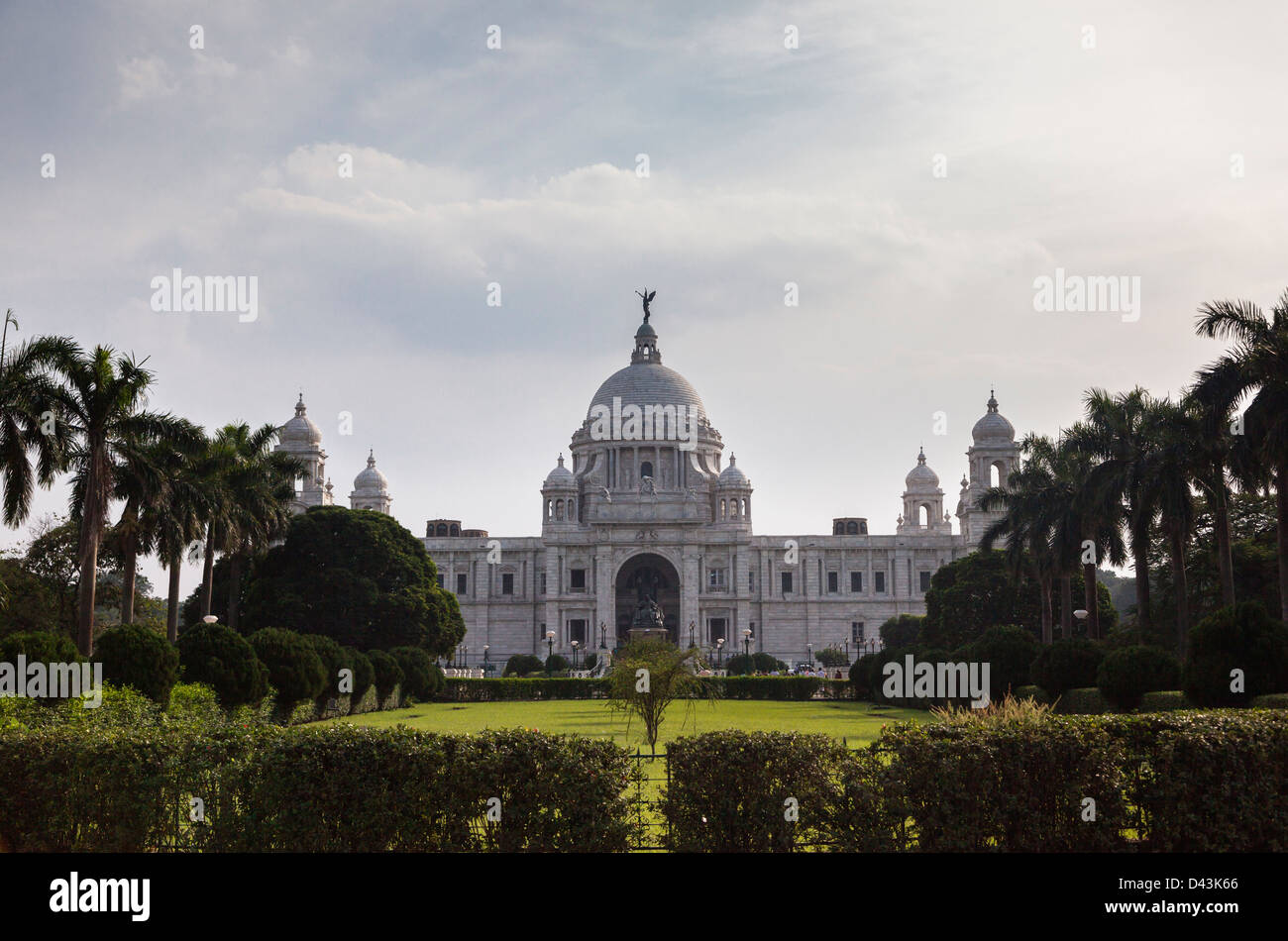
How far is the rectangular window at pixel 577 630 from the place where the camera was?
95.7 metres

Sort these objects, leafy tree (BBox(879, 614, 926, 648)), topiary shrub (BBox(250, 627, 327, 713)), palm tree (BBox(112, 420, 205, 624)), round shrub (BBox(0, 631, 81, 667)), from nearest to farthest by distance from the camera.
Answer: round shrub (BBox(0, 631, 81, 667)), palm tree (BBox(112, 420, 205, 624)), topiary shrub (BBox(250, 627, 327, 713)), leafy tree (BBox(879, 614, 926, 648))

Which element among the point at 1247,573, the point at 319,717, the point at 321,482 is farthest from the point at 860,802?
the point at 321,482

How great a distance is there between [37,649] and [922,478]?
91068 mm

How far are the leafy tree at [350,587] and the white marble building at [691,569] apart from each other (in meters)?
29.4

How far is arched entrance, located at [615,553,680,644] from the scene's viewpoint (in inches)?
3880

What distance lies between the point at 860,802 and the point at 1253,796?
4.57 metres

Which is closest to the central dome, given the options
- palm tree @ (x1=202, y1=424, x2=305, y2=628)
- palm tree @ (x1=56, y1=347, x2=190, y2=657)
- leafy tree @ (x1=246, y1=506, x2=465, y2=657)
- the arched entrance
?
the arched entrance

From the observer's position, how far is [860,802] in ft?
46.3

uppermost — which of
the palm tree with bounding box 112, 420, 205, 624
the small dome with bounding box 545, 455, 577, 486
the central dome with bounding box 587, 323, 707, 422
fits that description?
the central dome with bounding box 587, 323, 707, 422

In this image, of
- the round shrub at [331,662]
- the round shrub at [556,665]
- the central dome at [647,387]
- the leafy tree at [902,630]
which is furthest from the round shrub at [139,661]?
the central dome at [647,387]

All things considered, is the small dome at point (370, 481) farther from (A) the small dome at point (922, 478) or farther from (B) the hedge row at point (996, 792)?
(B) the hedge row at point (996, 792)

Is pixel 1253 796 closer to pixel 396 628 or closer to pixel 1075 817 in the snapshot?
pixel 1075 817

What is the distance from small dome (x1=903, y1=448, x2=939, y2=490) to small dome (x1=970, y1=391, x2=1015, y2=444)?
1260cm

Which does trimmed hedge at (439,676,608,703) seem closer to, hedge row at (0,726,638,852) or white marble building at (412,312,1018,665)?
white marble building at (412,312,1018,665)
